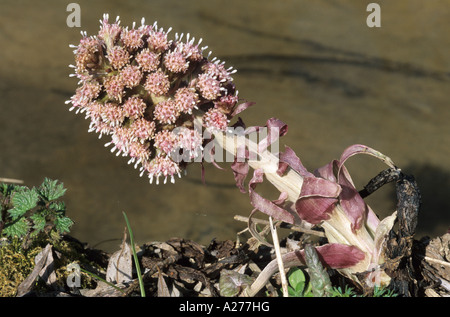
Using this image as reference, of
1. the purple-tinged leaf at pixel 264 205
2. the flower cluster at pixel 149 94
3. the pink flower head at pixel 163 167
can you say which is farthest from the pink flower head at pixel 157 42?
the purple-tinged leaf at pixel 264 205

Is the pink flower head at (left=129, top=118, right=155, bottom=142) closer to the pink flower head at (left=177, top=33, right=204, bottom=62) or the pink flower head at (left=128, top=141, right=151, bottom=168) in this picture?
the pink flower head at (left=128, top=141, right=151, bottom=168)

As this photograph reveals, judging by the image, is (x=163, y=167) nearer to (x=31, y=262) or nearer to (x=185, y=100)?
(x=185, y=100)

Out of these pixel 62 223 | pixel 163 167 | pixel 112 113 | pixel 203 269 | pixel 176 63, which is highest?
pixel 176 63

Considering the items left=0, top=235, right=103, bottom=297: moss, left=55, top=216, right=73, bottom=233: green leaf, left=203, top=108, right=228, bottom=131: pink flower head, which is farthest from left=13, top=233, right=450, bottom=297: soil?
left=203, top=108, right=228, bottom=131: pink flower head

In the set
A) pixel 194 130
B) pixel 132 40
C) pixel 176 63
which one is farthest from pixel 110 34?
pixel 194 130
